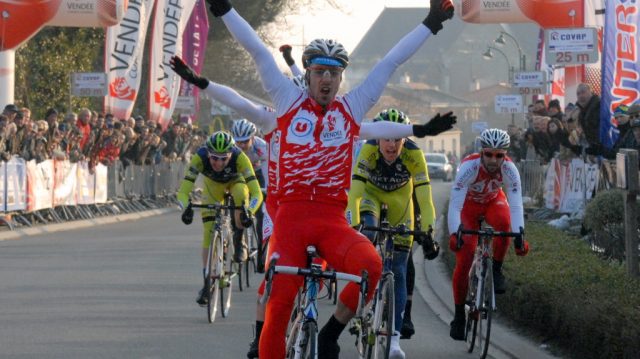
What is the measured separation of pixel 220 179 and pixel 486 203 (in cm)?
305

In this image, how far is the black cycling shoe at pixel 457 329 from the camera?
11789 mm

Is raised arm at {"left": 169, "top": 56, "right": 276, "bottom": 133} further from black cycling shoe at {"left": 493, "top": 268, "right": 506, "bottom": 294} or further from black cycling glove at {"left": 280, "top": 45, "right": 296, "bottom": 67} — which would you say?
black cycling glove at {"left": 280, "top": 45, "right": 296, "bottom": 67}

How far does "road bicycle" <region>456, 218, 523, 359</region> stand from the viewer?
11.3m

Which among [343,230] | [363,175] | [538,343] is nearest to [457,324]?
[538,343]

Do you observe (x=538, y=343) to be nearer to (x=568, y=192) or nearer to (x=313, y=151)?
(x=313, y=151)

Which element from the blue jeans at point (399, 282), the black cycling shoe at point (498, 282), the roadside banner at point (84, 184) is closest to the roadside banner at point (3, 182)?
the roadside banner at point (84, 184)

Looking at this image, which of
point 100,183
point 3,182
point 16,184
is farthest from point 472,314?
point 100,183

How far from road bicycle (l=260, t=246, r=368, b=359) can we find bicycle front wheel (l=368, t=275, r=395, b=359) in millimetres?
1799

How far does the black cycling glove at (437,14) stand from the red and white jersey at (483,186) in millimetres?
3303

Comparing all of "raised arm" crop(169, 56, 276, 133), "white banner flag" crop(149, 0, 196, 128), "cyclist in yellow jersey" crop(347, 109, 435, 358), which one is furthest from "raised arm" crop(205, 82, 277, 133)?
"white banner flag" crop(149, 0, 196, 128)

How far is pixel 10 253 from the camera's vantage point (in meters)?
20.2

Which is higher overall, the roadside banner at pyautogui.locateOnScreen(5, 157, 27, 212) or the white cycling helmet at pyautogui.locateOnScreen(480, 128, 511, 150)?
the white cycling helmet at pyautogui.locateOnScreen(480, 128, 511, 150)

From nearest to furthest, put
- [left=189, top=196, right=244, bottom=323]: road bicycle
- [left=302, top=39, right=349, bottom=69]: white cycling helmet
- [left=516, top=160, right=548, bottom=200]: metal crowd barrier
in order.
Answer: [left=302, top=39, right=349, bottom=69]: white cycling helmet
[left=189, top=196, right=244, bottom=323]: road bicycle
[left=516, top=160, right=548, bottom=200]: metal crowd barrier

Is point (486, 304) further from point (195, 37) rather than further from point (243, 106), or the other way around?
point (195, 37)
